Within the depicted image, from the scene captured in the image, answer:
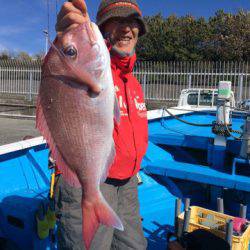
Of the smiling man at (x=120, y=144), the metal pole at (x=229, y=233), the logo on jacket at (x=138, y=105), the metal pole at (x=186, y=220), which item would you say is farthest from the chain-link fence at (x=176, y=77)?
the smiling man at (x=120, y=144)

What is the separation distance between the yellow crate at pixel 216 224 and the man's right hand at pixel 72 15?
7.09 ft

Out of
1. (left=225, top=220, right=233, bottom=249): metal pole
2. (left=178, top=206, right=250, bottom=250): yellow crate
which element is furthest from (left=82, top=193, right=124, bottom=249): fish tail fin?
(left=178, top=206, right=250, bottom=250): yellow crate

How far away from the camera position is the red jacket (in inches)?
85.1

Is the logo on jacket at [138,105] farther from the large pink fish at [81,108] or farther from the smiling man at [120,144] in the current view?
the large pink fish at [81,108]

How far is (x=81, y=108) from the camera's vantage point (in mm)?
1595

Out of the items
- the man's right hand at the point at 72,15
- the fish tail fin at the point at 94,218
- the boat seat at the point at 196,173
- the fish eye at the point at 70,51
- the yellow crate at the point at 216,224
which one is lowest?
the yellow crate at the point at 216,224

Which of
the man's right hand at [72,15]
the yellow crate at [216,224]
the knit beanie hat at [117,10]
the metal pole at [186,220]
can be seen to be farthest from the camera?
the metal pole at [186,220]

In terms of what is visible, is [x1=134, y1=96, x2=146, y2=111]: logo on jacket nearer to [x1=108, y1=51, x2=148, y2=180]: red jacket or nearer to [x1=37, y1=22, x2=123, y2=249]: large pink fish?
[x1=108, y1=51, x2=148, y2=180]: red jacket

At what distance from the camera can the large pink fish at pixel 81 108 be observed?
1.53 m

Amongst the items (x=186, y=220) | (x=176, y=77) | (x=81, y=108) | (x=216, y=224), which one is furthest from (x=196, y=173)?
(x=176, y=77)

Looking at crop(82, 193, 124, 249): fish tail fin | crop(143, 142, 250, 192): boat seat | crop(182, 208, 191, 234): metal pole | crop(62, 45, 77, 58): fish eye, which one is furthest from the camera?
crop(143, 142, 250, 192): boat seat

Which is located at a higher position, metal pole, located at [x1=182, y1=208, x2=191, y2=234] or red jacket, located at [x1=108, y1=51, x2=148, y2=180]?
red jacket, located at [x1=108, y1=51, x2=148, y2=180]

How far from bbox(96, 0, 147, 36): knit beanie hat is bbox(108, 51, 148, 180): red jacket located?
0.24 meters

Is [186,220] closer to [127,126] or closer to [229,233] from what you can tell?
[229,233]
